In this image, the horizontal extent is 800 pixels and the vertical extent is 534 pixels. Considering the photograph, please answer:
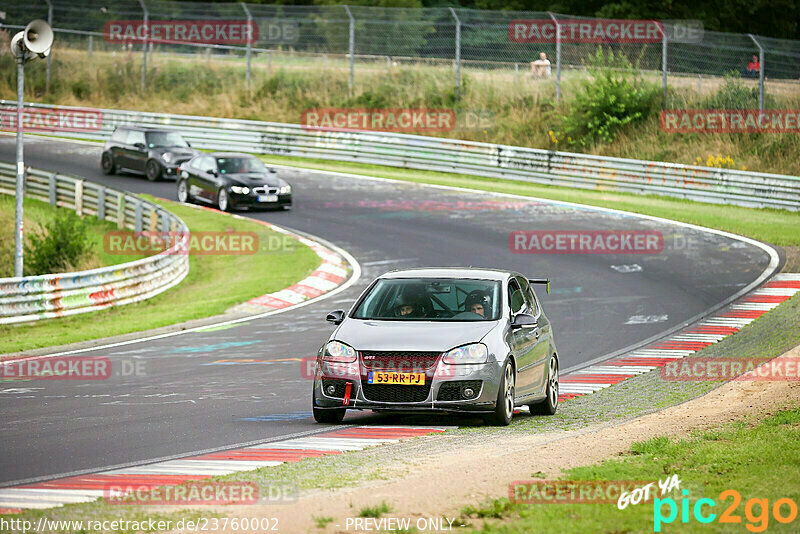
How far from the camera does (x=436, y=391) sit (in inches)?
414

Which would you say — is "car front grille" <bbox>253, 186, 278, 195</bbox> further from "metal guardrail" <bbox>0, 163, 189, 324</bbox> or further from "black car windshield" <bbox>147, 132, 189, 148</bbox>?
"black car windshield" <bbox>147, 132, 189, 148</bbox>

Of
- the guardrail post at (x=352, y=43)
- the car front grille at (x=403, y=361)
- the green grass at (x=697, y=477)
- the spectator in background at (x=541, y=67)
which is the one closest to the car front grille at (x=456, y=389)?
the car front grille at (x=403, y=361)

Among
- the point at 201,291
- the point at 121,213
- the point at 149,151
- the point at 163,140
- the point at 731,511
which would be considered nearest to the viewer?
the point at 731,511

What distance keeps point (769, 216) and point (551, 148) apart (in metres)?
11.5

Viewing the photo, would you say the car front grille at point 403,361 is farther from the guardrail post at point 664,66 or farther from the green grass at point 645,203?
the guardrail post at point 664,66

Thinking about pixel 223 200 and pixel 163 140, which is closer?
pixel 223 200

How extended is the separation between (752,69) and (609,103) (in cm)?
520

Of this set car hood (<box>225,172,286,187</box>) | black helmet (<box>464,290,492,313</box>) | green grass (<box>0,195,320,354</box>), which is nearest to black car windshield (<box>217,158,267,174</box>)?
car hood (<box>225,172,286,187</box>)

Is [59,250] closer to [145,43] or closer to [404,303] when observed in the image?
[404,303]

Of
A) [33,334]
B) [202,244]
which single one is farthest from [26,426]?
[202,244]

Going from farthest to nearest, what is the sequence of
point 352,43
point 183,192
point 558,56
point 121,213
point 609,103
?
point 352,43, point 558,56, point 609,103, point 183,192, point 121,213

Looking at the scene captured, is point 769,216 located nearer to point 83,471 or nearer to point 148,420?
point 148,420

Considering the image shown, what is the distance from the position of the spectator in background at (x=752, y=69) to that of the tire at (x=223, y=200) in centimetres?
1577

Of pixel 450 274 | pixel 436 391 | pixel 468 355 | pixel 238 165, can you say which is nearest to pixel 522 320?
pixel 468 355
